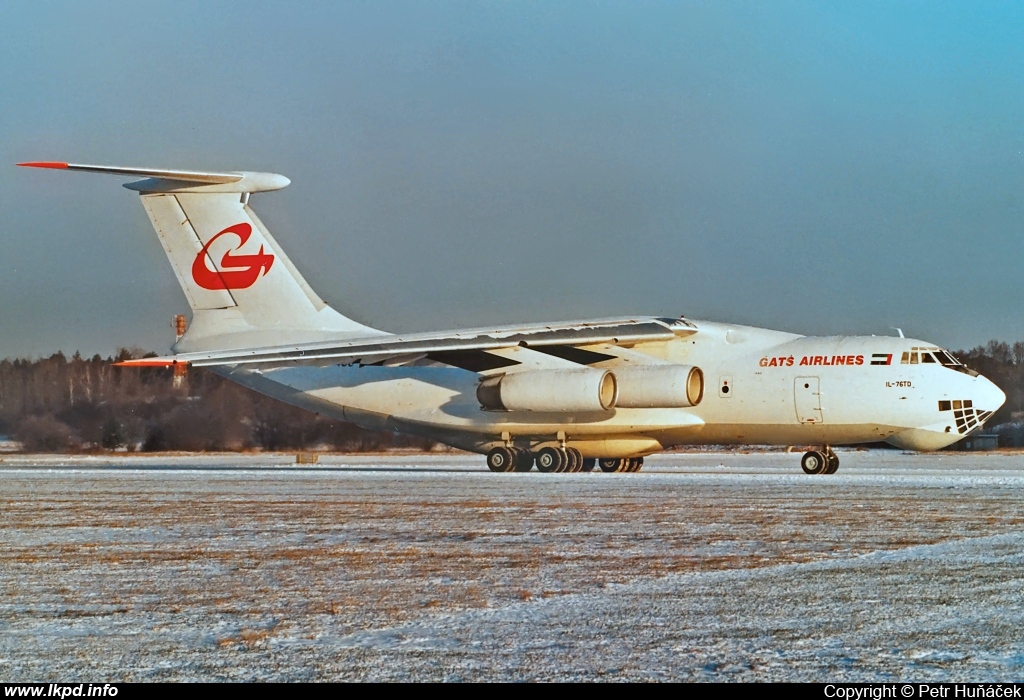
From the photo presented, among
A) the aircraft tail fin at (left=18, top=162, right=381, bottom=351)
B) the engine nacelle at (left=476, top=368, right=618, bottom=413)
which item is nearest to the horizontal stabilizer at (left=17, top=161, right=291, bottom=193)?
the aircraft tail fin at (left=18, top=162, right=381, bottom=351)

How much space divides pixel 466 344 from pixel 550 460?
289cm

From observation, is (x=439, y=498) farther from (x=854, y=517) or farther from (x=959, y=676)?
(x=959, y=676)

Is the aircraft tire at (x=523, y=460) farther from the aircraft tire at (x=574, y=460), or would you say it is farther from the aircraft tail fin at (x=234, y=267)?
the aircraft tail fin at (x=234, y=267)

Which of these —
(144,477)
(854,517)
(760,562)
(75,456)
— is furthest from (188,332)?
(760,562)

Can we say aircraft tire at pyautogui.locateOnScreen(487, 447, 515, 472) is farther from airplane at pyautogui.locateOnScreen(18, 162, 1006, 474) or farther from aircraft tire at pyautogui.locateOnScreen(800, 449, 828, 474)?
aircraft tire at pyautogui.locateOnScreen(800, 449, 828, 474)

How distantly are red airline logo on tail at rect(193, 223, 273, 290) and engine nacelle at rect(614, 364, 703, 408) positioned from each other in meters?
8.02

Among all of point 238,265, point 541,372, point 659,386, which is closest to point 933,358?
point 659,386

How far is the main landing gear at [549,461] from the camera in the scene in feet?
72.5

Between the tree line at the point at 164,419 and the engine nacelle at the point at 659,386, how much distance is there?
15203mm

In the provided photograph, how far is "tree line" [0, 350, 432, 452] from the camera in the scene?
34312 mm

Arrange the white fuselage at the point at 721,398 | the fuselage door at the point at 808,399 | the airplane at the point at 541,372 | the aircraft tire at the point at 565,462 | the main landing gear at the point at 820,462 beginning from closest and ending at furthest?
1. the white fuselage at the point at 721,398
2. the airplane at the point at 541,372
3. the fuselage door at the point at 808,399
4. the main landing gear at the point at 820,462
5. the aircraft tire at the point at 565,462

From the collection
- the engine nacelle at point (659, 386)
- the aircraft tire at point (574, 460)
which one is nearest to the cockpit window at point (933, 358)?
the engine nacelle at point (659, 386)

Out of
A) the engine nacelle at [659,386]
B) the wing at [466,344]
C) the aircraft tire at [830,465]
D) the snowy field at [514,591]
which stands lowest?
the snowy field at [514,591]
